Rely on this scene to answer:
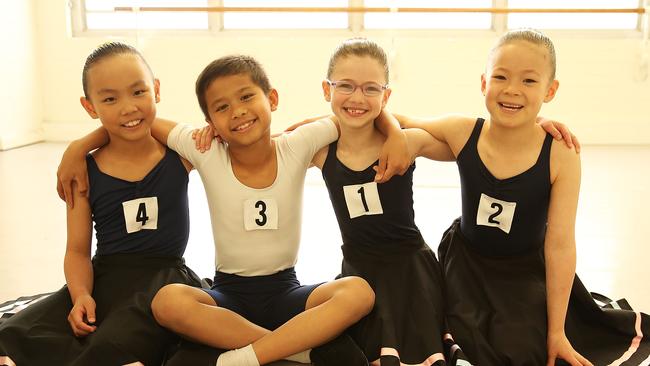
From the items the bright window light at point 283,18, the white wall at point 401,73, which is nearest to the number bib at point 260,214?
the white wall at point 401,73

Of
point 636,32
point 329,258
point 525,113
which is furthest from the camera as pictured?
point 636,32

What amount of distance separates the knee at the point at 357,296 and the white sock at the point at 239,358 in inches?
9.7

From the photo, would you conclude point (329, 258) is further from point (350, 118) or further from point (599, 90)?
point (599, 90)

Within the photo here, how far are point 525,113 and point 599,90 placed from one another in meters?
3.98

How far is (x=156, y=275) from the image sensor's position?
1740mm

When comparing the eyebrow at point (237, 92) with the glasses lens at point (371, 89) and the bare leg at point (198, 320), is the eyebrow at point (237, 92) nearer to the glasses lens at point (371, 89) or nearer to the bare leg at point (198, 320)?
the glasses lens at point (371, 89)

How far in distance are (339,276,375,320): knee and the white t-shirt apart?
0.24 m

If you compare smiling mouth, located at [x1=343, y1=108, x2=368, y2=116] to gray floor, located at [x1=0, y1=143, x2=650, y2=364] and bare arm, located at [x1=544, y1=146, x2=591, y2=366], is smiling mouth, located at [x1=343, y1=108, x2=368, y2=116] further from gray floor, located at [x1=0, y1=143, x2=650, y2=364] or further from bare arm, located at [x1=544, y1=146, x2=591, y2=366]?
gray floor, located at [x1=0, y1=143, x2=650, y2=364]

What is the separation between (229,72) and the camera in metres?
1.70

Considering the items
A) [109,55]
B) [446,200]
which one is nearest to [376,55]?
[109,55]

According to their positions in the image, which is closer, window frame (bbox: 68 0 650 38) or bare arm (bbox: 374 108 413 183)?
bare arm (bbox: 374 108 413 183)

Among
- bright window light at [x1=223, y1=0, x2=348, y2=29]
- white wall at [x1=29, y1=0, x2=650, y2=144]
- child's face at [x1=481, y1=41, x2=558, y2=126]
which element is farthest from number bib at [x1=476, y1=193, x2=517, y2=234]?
bright window light at [x1=223, y1=0, x2=348, y2=29]

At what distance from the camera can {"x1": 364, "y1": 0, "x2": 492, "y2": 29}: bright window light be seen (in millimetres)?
5324

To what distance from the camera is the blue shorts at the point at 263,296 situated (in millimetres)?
1649
